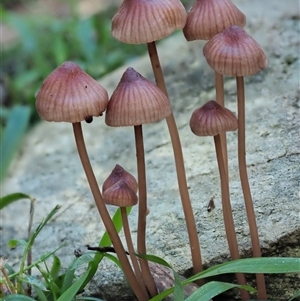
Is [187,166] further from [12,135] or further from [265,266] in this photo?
[12,135]

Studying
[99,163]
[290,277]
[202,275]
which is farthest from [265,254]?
[99,163]

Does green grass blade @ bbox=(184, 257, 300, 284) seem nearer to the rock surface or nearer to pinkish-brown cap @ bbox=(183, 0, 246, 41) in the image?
the rock surface

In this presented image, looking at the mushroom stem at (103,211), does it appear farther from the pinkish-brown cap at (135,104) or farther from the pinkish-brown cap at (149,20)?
the pinkish-brown cap at (149,20)

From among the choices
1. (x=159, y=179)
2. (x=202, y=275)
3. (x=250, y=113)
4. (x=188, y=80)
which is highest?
(x=188, y=80)

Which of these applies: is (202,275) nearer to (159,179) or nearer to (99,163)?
(159,179)

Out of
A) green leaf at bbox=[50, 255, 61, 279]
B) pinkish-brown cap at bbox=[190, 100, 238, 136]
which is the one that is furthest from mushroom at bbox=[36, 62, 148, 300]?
green leaf at bbox=[50, 255, 61, 279]

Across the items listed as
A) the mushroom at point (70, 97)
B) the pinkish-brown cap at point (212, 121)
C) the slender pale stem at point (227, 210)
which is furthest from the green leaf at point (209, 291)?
the mushroom at point (70, 97)

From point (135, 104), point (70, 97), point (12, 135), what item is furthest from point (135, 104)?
point (12, 135)
